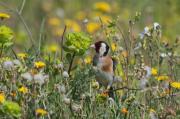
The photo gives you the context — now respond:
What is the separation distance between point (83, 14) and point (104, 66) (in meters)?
4.54

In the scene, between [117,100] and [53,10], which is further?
[53,10]

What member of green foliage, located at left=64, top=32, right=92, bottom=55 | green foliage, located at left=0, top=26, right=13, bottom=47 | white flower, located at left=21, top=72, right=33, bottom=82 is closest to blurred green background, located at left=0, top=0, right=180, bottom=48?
green foliage, located at left=64, top=32, right=92, bottom=55

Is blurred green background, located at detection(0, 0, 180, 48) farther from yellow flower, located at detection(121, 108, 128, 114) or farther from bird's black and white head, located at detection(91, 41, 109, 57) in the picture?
yellow flower, located at detection(121, 108, 128, 114)

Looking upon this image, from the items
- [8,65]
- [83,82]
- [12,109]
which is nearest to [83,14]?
[83,82]

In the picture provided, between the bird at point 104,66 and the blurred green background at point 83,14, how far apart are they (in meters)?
3.50

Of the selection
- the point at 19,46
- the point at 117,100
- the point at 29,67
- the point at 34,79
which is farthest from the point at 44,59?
the point at 19,46

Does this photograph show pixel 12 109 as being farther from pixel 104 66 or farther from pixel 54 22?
pixel 54 22

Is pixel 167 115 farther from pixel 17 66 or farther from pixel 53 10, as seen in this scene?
pixel 53 10

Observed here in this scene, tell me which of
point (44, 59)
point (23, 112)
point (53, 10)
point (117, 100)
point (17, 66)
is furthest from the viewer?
point (53, 10)

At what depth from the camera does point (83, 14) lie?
Answer: 8.75 m

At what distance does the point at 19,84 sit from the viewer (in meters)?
3.48

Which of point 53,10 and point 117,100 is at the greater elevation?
point 53,10

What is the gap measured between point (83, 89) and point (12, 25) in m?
4.67

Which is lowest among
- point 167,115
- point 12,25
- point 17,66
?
point 167,115
